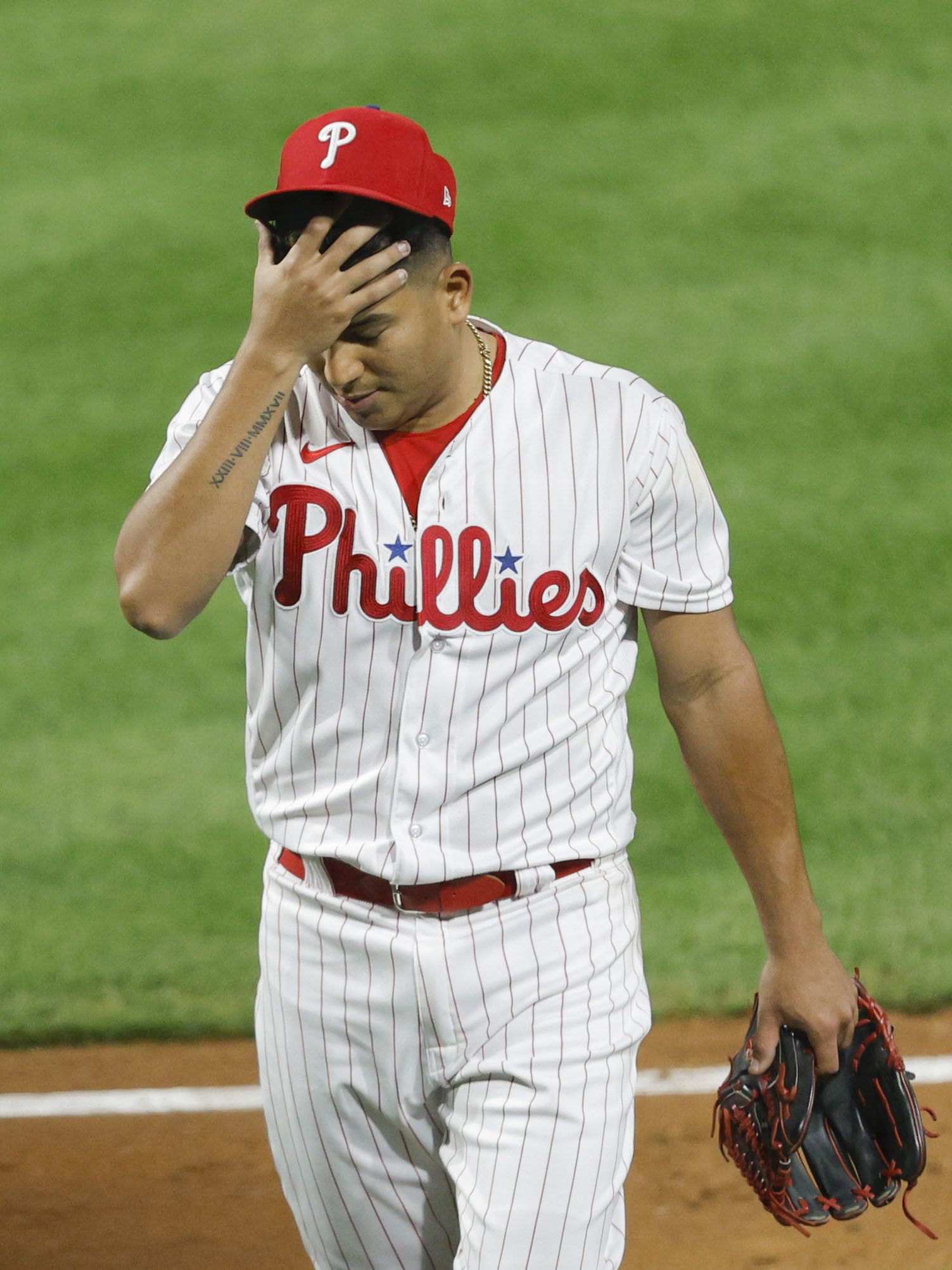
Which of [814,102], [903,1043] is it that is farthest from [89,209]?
[903,1043]

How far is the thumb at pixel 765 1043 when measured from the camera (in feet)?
8.18

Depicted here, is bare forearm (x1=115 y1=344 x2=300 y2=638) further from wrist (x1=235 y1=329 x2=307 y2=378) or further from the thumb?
the thumb

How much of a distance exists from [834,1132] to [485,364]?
133 centimetres

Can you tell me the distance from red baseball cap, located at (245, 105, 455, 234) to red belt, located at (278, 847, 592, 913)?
88 centimetres

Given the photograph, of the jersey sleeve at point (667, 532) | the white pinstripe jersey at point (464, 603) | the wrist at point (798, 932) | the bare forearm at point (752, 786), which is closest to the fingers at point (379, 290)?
the white pinstripe jersey at point (464, 603)

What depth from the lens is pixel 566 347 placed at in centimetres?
830

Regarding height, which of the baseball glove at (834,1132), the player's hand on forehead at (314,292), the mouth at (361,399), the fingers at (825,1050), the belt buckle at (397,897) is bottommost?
the baseball glove at (834,1132)

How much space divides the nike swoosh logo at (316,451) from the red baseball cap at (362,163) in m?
0.31

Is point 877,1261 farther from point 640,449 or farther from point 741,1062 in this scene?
point 640,449

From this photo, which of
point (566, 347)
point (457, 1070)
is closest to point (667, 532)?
point (457, 1070)

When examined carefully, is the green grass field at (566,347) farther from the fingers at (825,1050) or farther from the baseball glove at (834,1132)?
the fingers at (825,1050)

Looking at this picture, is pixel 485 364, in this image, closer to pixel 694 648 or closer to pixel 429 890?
pixel 694 648

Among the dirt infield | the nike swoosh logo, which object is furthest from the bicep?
the dirt infield

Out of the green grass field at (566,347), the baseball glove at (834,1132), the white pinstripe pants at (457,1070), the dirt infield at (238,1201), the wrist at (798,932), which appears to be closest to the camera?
the white pinstripe pants at (457,1070)
